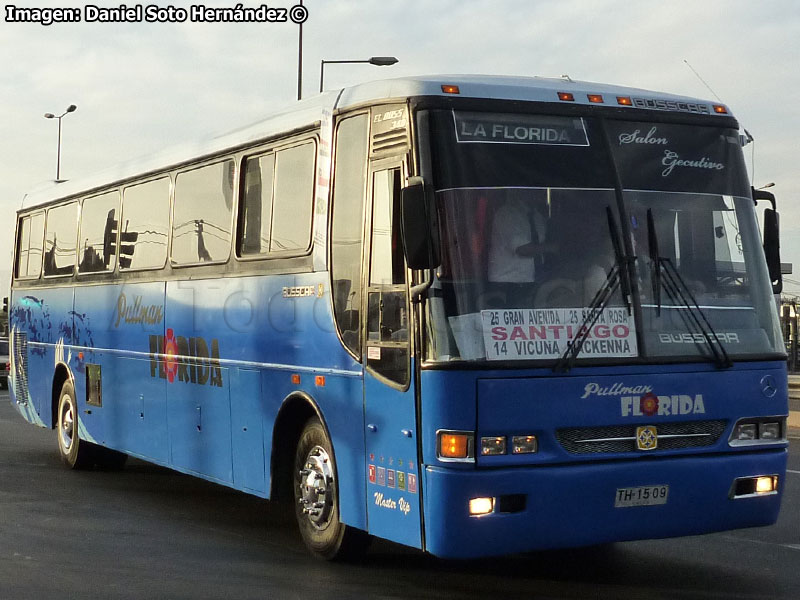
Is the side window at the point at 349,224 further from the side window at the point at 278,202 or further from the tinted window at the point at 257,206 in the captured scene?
the tinted window at the point at 257,206

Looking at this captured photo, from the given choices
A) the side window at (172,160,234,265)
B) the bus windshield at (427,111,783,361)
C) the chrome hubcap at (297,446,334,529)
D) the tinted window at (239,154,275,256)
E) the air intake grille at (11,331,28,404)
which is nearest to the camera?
the bus windshield at (427,111,783,361)

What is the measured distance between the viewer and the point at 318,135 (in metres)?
9.16

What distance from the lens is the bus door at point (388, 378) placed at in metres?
7.77

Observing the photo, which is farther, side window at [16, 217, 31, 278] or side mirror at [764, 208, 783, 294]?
side window at [16, 217, 31, 278]

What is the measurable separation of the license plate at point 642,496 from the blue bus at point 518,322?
0.6 inches

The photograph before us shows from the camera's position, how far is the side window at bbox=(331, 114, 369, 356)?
27.8 feet

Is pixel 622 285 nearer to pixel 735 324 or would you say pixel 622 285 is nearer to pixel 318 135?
pixel 735 324

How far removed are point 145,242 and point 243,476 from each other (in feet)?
11.3

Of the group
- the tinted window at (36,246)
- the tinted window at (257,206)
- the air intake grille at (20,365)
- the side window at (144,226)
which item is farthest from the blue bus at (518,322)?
the air intake grille at (20,365)

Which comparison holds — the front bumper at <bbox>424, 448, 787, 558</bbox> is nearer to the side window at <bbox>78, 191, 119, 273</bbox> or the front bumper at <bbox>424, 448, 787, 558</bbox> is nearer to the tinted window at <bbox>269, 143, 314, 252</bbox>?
the tinted window at <bbox>269, 143, 314, 252</bbox>

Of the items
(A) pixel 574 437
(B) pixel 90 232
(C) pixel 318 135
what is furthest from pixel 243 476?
(B) pixel 90 232

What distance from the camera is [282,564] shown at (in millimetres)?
8953

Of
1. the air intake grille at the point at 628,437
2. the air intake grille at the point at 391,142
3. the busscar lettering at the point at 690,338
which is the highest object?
the air intake grille at the point at 391,142

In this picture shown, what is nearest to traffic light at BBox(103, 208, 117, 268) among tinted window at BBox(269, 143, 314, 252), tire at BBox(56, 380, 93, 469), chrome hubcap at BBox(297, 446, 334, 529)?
tire at BBox(56, 380, 93, 469)
